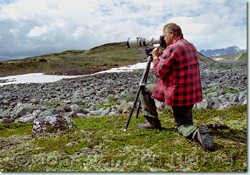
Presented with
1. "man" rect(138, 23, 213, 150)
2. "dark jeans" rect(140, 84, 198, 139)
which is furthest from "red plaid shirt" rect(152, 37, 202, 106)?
"dark jeans" rect(140, 84, 198, 139)

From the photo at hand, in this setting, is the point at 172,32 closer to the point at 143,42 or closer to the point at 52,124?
the point at 143,42

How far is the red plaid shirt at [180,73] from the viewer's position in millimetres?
3644

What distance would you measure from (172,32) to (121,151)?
2220 millimetres

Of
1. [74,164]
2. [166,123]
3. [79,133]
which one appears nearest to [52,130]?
[79,133]

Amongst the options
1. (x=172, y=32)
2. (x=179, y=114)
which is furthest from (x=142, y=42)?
(x=179, y=114)

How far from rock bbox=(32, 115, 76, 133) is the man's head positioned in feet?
9.68

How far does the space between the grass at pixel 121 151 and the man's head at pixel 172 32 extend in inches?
71.7

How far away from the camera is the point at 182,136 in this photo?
4141 mm

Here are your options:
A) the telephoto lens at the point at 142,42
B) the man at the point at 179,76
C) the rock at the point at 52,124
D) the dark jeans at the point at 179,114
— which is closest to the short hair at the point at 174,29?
the man at the point at 179,76

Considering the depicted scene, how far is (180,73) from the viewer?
3.71 m

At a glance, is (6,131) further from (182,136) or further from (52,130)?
(182,136)

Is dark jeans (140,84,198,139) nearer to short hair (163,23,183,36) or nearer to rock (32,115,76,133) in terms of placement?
short hair (163,23,183,36)

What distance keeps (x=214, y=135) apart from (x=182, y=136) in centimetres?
63

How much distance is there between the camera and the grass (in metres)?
3.18
